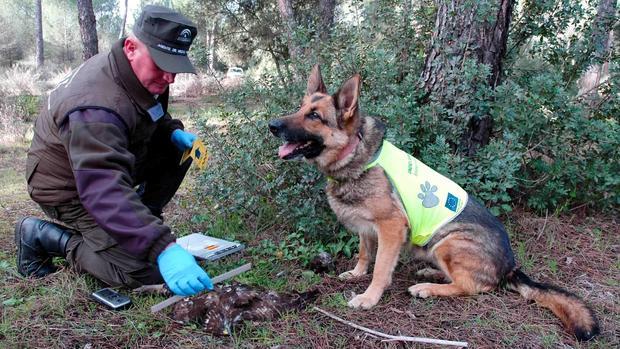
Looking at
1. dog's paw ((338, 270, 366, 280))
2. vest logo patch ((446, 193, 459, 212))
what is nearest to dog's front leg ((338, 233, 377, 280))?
dog's paw ((338, 270, 366, 280))

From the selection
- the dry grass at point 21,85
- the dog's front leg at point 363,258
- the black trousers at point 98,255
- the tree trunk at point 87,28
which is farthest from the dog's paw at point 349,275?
the dry grass at point 21,85

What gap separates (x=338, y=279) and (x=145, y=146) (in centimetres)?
201

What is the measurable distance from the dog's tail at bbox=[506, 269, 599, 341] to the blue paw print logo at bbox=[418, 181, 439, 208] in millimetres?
822

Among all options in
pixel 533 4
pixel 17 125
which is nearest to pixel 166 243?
pixel 533 4

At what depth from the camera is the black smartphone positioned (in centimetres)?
295

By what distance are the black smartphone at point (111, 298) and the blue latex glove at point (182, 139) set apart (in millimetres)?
1458

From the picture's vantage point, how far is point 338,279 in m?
3.57

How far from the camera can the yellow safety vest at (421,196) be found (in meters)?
3.32

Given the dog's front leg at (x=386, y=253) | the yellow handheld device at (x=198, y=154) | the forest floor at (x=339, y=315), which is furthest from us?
the yellow handheld device at (x=198, y=154)

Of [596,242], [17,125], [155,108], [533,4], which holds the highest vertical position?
[533,4]

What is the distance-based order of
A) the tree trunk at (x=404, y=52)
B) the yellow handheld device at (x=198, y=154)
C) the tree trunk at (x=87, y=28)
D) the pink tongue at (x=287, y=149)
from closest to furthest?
the pink tongue at (x=287, y=149)
the yellow handheld device at (x=198, y=154)
the tree trunk at (x=404, y=52)
the tree trunk at (x=87, y=28)

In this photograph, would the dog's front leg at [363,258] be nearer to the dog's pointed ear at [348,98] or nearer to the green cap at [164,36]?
the dog's pointed ear at [348,98]

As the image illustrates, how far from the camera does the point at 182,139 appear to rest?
13.2 ft

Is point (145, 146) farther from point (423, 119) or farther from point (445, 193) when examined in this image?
point (423, 119)
